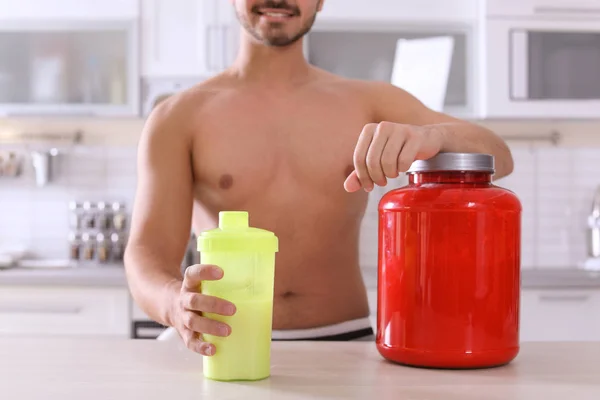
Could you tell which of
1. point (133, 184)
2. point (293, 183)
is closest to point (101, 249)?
point (133, 184)

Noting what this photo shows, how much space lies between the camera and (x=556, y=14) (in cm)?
255

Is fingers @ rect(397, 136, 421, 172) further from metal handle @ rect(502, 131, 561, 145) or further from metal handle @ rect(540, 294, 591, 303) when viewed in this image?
metal handle @ rect(502, 131, 561, 145)

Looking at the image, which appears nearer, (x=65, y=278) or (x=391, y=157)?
(x=391, y=157)

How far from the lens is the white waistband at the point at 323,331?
1.36 m

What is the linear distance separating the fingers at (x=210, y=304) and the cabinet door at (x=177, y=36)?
195cm

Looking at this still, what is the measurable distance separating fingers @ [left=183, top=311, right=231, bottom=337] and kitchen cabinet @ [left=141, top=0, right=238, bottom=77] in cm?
193

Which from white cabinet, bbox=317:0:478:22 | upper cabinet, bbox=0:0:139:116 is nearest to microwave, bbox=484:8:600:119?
white cabinet, bbox=317:0:478:22

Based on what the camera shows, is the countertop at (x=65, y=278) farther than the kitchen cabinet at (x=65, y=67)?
No

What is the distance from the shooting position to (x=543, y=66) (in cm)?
256

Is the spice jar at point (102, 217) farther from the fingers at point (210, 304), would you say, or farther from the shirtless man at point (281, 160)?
the fingers at point (210, 304)

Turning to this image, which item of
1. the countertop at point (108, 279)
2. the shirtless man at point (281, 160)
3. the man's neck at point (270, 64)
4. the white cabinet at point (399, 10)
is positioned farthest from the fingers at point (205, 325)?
the white cabinet at point (399, 10)

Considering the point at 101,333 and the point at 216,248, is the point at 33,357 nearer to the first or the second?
the point at 216,248

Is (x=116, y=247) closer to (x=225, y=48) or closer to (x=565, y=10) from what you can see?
(x=225, y=48)

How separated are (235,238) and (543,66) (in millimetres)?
2119
